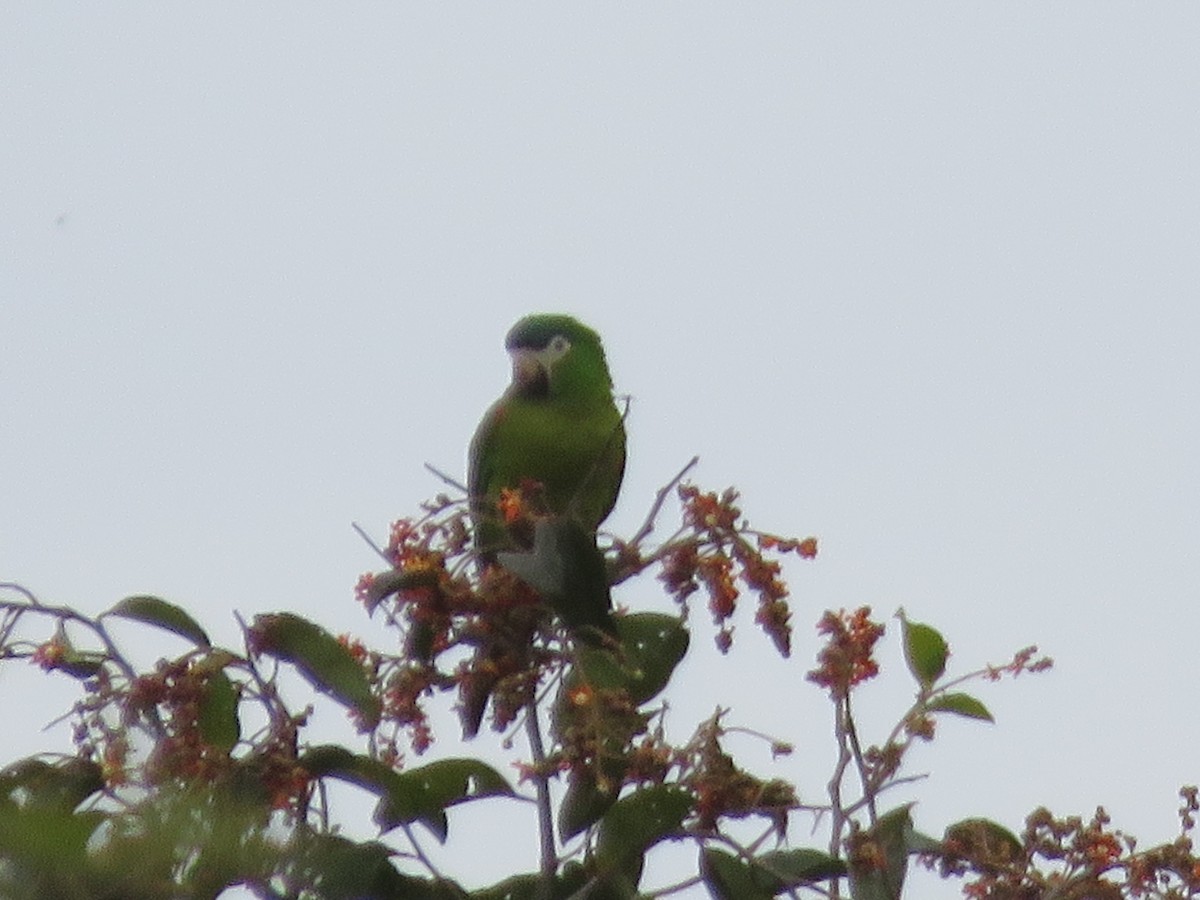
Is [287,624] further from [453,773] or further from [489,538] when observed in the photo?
[489,538]

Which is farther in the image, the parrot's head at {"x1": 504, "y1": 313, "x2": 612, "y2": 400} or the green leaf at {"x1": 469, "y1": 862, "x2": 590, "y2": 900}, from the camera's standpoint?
the parrot's head at {"x1": 504, "y1": 313, "x2": 612, "y2": 400}

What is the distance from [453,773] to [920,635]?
73 centimetres

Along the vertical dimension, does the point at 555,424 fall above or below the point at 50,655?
above

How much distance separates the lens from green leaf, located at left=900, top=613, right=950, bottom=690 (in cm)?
233

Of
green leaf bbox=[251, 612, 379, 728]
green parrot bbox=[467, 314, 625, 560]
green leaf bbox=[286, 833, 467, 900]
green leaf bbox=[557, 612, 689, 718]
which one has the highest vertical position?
green parrot bbox=[467, 314, 625, 560]

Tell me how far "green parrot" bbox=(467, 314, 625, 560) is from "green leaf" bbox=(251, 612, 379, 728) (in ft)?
6.42

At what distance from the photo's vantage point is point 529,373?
4.15 meters

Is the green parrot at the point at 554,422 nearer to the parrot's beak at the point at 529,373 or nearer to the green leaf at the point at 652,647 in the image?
the parrot's beak at the point at 529,373

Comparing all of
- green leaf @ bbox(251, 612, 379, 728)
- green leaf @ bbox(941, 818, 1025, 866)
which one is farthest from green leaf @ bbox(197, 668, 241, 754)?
green leaf @ bbox(941, 818, 1025, 866)

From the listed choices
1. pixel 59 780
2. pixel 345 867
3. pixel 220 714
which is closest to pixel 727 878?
pixel 345 867

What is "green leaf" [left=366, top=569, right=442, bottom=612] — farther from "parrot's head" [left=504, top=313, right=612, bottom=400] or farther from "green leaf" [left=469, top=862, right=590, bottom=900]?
"parrot's head" [left=504, top=313, right=612, bottom=400]

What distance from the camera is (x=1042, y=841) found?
7.19ft

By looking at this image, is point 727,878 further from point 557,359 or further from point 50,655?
point 557,359

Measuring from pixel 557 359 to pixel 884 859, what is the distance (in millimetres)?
2274
